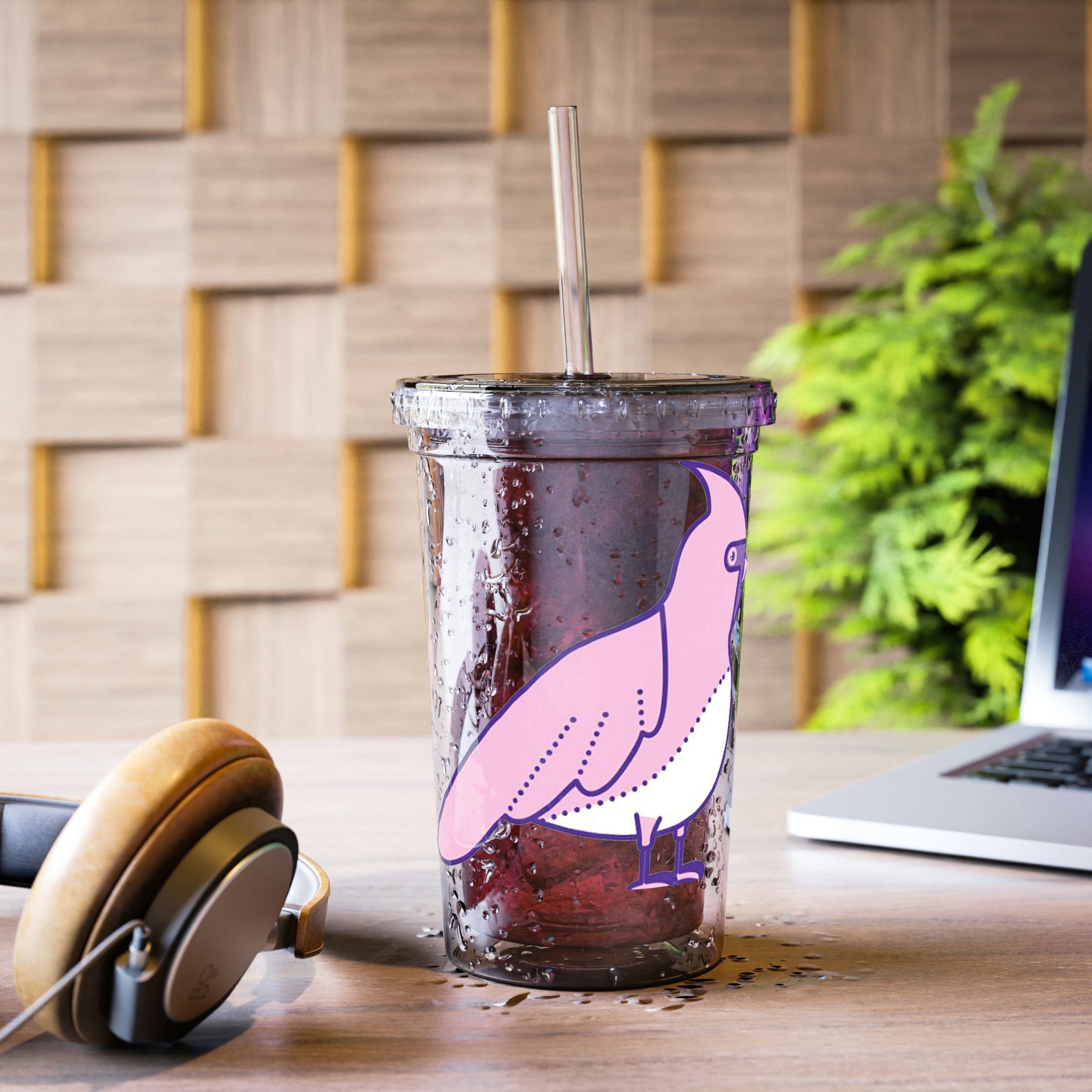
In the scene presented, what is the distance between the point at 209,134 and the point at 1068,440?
6.29 feet

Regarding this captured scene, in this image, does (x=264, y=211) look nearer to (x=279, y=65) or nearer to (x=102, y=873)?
(x=279, y=65)

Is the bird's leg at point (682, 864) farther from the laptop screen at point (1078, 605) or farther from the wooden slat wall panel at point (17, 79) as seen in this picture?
the wooden slat wall panel at point (17, 79)

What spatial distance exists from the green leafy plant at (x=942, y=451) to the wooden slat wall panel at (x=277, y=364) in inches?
32.3

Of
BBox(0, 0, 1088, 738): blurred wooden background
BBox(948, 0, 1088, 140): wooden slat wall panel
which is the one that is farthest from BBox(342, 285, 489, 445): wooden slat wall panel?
BBox(948, 0, 1088, 140): wooden slat wall panel

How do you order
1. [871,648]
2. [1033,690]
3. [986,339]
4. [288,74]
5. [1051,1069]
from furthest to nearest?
1. [288,74]
2. [871,648]
3. [986,339]
4. [1033,690]
5. [1051,1069]

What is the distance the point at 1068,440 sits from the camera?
0.66 meters

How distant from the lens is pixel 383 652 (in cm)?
224

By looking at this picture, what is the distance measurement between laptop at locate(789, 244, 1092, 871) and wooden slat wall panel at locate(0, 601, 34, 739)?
1.98 meters

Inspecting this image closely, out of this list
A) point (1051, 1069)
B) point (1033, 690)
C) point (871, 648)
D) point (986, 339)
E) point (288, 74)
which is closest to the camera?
point (1051, 1069)

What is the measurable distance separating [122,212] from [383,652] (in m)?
0.95

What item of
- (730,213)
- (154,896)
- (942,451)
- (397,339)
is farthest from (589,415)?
(730,213)

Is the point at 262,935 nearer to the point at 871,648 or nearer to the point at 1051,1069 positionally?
the point at 1051,1069

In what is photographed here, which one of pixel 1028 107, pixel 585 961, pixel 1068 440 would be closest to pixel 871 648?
pixel 1028 107

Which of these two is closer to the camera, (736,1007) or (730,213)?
(736,1007)
